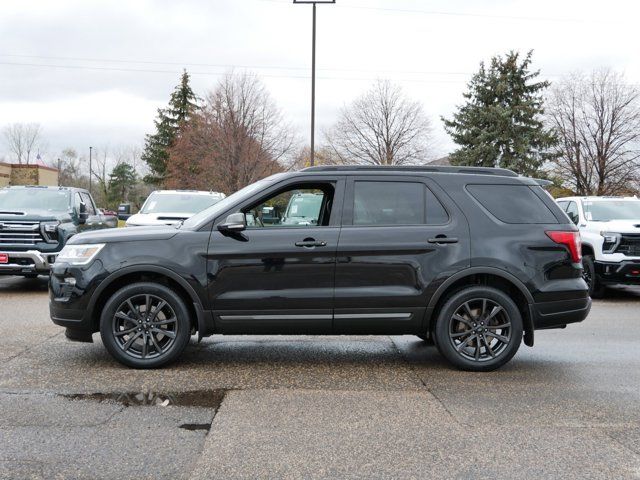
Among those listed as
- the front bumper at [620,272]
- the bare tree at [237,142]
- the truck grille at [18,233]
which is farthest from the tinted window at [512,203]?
→ the bare tree at [237,142]

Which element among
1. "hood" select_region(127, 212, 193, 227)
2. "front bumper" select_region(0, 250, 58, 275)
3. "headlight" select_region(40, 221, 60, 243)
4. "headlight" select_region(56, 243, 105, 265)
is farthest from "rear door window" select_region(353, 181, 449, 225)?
"hood" select_region(127, 212, 193, 227)

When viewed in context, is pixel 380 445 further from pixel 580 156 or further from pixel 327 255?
pixel 580 156

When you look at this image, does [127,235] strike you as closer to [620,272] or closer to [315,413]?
[315,413]

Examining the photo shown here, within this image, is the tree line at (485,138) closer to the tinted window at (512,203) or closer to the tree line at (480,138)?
the tree line at (480,138)

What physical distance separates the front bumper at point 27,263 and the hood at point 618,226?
32.6 ft

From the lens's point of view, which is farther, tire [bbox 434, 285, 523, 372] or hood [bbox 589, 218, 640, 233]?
hood [bbox 589, 218, 640, 233]

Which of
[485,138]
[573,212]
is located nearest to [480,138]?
[485,138]

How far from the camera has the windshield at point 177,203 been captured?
13.7 meters

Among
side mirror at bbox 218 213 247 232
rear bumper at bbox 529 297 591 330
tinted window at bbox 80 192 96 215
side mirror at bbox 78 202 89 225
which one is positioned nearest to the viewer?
side mirror at bbox 218 213 247 232

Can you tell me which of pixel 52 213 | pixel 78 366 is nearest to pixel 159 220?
pixel 52 213

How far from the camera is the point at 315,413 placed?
4.52 meters

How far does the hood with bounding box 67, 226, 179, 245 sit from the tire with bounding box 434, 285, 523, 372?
2.68 meters

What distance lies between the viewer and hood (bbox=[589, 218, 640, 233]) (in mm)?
10992

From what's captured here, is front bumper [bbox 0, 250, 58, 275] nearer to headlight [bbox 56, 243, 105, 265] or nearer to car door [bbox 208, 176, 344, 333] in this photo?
headlight [bbox 56, 243, 105, 265]
